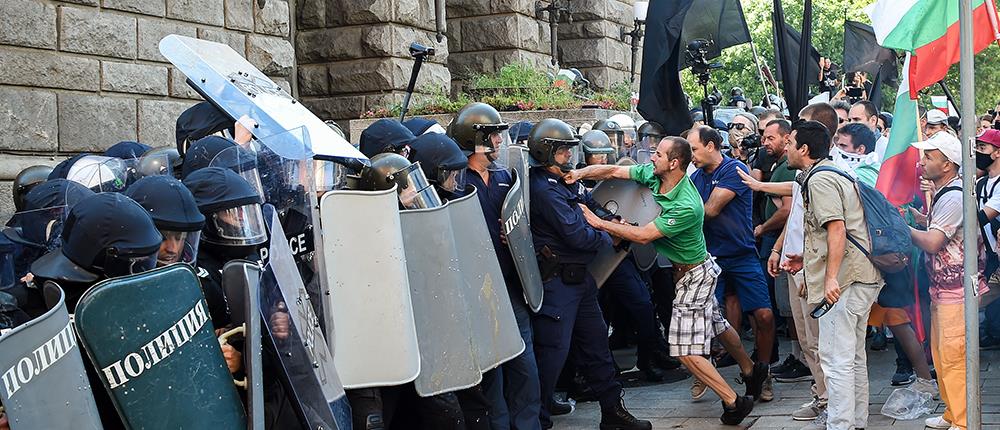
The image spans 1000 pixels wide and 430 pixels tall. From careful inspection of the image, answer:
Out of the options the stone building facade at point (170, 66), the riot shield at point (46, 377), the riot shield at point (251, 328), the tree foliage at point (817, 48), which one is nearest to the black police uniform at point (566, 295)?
the riot shield at point (251, 328)

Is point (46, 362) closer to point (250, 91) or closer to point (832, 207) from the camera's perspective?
point (250, 91)

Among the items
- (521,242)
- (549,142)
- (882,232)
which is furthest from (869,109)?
(521,242)

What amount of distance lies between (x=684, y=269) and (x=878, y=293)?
1109 millimetres

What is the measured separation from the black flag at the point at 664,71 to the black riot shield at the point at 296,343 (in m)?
5.89

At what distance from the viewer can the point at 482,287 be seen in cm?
562

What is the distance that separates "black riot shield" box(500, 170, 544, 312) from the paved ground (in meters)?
1.20

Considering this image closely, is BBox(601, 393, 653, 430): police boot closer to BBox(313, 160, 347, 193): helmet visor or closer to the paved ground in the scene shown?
the paved ground

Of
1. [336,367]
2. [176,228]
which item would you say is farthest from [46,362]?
[336,367]

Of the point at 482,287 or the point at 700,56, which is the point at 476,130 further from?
the point at 700,56

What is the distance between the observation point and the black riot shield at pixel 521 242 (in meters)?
6.32

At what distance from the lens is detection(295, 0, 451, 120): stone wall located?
43.5 ft

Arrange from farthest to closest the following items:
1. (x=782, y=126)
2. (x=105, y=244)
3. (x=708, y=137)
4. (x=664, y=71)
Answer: (x=664, y=71)
(x=782, y=126)
(x=708, y=137)
(x=105, y=244)

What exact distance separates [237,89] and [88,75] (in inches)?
143

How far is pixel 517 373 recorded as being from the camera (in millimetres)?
6215
